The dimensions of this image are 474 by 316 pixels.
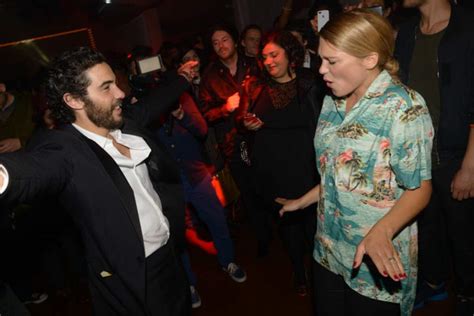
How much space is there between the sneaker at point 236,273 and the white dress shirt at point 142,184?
1372 mm

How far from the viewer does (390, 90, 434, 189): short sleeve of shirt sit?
1.29 m

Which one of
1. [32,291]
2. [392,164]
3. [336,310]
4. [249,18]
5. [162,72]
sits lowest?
[32,291]

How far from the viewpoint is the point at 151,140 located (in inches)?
79.5

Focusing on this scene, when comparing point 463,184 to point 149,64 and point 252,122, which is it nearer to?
point 252,122

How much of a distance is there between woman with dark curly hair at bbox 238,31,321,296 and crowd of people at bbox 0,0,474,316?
0.04 feet

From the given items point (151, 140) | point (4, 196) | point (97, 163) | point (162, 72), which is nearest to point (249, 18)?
point (162, 72)

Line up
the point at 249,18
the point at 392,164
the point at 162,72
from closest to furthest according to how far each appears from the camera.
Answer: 1. the point at 392,164
2. the point at 162,72
3. the point at 249,18

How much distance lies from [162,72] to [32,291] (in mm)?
2711

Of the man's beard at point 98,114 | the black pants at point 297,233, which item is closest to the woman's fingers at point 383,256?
the man's beard at point 98,114

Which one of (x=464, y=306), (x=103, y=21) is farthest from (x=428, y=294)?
(x=103, y=21)

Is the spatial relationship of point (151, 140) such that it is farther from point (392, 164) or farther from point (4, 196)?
point (392, 164)

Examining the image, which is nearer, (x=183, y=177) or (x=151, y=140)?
(x=151, y=140)

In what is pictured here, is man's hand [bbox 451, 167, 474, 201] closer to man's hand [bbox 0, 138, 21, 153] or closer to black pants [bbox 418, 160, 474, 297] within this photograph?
black pants [bbox 418, 160, 474, 297]

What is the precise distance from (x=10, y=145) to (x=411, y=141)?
10.8 feet
